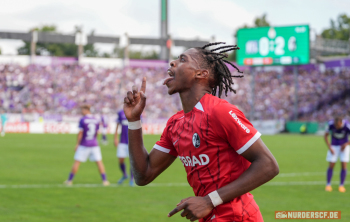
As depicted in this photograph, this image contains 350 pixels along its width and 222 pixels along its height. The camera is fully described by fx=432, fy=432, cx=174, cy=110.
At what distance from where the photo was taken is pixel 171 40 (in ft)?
180

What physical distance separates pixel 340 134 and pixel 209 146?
9.85 m

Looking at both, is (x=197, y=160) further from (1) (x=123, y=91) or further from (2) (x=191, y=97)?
(1) (x=123, y=91)

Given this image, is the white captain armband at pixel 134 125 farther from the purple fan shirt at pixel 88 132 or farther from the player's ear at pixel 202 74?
the purple fan shirt at pixel 88 132

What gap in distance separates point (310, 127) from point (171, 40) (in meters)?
22.8

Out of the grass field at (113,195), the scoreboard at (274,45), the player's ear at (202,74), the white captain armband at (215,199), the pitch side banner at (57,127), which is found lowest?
the pitch side banner at (57,127)

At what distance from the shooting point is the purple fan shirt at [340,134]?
11.6 m

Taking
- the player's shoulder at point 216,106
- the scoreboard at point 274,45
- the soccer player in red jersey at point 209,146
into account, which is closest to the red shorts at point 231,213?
the soccer player in red jersey at point 209,146

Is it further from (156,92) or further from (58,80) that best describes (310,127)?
(58,80)

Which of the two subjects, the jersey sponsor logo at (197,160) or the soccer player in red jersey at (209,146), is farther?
the jersey sponsor logo at (197,160)

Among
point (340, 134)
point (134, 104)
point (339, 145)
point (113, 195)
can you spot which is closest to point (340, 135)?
point (340, 134)

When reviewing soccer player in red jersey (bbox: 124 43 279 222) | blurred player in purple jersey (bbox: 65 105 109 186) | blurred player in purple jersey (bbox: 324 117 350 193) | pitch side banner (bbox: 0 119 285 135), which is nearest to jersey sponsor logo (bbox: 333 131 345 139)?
blurred player in purple jersey (bbox: 324 117 350 193)

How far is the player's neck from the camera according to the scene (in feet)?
10.1

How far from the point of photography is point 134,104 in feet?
10.7

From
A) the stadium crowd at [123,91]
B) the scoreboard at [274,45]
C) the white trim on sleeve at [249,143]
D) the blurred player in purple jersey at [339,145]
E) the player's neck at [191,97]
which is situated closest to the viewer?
the white trim on sleeve at [249,143]
